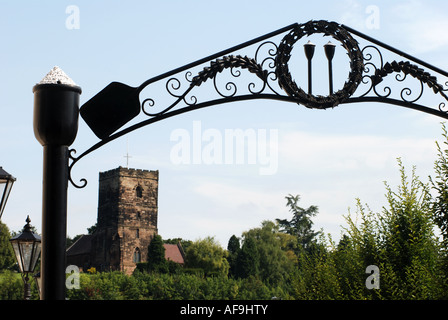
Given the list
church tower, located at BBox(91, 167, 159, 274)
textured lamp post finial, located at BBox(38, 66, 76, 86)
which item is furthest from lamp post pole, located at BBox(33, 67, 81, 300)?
church tower, located at BBox(91, 167, 159, 274)

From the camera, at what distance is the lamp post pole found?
137 inches

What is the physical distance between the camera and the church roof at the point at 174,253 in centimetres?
8969

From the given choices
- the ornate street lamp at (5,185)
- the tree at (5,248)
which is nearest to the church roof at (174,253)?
the tree at (5,248)

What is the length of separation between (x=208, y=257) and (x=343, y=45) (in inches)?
3020

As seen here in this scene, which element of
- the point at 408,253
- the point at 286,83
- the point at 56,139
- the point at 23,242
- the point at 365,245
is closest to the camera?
the point at 56,139

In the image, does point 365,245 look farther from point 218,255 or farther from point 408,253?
point 218,255

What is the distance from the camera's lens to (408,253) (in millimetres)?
12680

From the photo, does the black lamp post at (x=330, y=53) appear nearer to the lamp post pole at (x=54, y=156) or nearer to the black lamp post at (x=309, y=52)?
the black lamp post at (x=309, y=52)

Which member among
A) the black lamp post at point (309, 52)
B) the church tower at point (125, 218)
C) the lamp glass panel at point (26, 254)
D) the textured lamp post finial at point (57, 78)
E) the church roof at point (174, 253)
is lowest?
the lamp glass panel at point (26, 254)

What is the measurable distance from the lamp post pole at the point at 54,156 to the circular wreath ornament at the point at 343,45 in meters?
1.39

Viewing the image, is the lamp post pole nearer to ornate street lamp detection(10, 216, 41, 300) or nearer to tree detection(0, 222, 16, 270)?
ornate street lamp detection(10, 216, 41, 300)

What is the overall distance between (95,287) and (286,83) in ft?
228

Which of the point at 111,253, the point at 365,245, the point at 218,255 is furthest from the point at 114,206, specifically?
the point at 365,245

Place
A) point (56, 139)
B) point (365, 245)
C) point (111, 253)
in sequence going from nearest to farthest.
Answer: point (56, 139) → point (365, 245) → point (111, 253)
